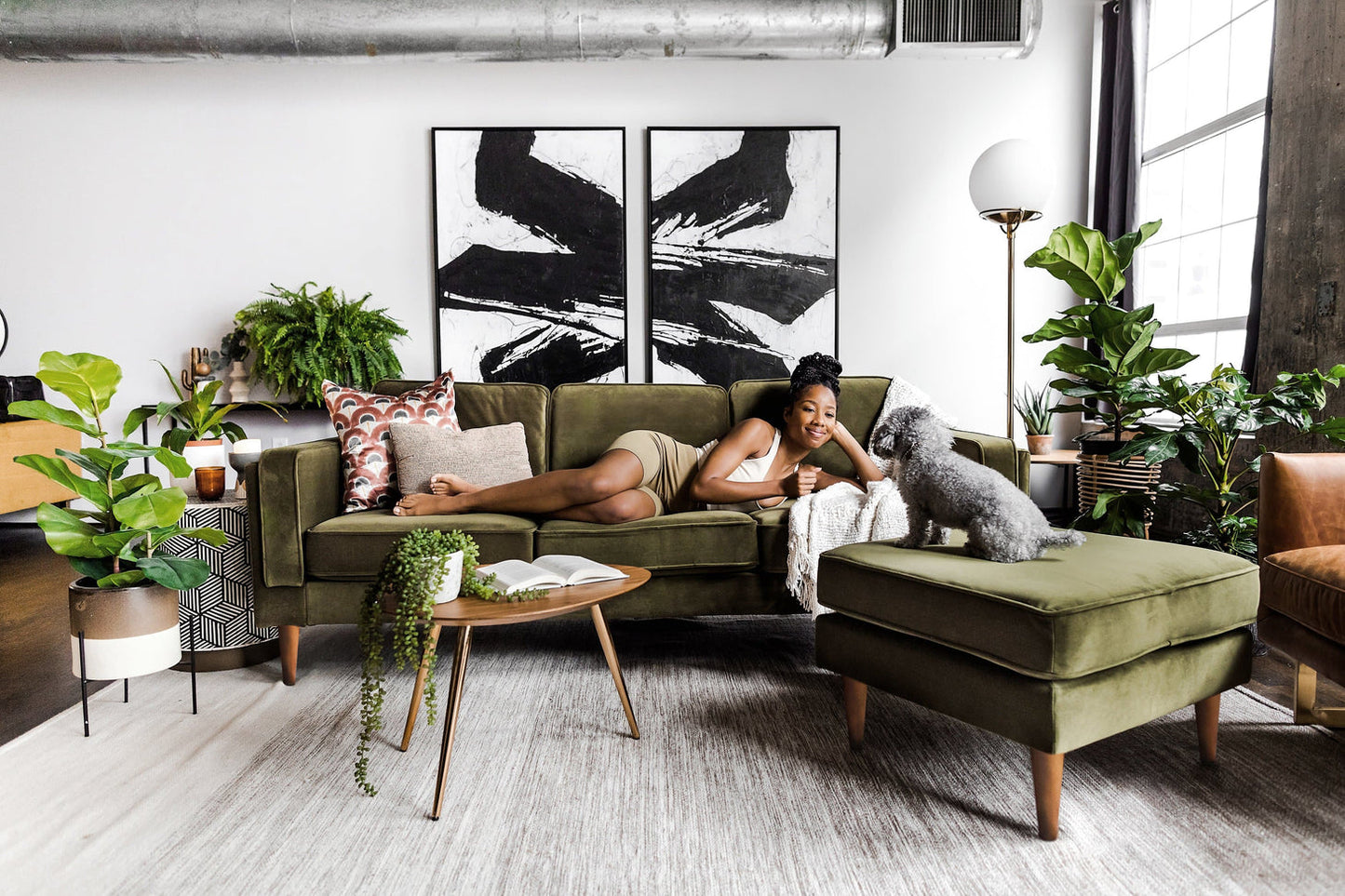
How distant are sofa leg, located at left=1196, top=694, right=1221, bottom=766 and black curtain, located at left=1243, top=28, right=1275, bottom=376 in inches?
79.5

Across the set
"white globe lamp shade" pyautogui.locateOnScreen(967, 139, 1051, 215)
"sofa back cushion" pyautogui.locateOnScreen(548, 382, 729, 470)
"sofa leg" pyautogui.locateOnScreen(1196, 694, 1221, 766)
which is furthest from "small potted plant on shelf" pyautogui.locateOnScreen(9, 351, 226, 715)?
"white globe lamp shade" pyautogui.locateOnScreen(967, 139, 1051, 215)

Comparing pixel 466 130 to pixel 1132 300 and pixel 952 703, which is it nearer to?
pixel 1132 300

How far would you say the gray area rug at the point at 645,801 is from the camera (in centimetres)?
136

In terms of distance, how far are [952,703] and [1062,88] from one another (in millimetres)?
4079

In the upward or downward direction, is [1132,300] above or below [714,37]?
below

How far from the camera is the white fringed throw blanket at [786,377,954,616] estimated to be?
7.82ft

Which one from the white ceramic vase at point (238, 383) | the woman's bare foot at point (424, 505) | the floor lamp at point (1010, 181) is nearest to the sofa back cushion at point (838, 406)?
the floor lamp at point (1010, 181)

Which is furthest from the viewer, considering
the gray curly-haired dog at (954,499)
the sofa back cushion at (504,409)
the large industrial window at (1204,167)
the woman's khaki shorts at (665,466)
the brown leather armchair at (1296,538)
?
the large industrial window at (1204,167)

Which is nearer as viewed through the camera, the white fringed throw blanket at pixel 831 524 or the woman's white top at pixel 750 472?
the white fringed throw blanket at pixel 831 524

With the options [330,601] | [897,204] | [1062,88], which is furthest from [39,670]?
[1062,88]

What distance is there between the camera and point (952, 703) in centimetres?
158

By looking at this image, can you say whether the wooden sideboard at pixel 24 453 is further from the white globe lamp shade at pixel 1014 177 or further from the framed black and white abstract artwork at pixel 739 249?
the white globe lamp shade at pixel 1014 177

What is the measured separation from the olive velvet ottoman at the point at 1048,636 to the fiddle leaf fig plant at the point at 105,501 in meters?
1.61

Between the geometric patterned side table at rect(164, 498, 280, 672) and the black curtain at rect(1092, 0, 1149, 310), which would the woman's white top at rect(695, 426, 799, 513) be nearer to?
the geometric patterned side table at rect(164, 498, 280, 672)
